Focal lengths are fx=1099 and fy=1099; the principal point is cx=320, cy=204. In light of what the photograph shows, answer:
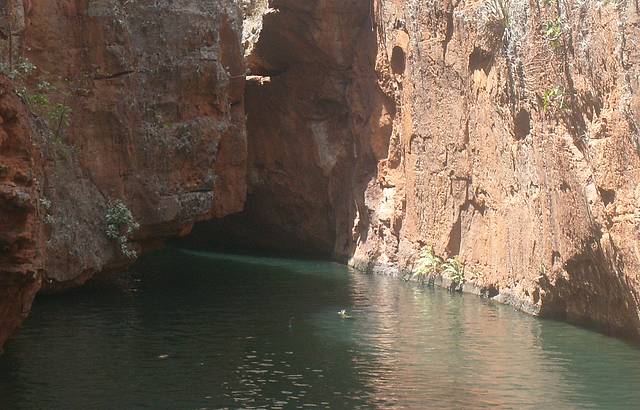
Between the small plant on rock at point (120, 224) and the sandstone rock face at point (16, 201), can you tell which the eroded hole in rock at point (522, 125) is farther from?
the sandstone rock face at point (16, 201)

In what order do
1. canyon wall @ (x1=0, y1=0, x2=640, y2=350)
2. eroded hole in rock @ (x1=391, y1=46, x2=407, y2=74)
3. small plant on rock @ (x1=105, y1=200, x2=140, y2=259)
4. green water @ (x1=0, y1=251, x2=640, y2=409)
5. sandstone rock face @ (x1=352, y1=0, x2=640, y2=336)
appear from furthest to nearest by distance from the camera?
eroded hole in rock @ (x1=391, y1=46, x2=407, y2=74), small plant on rock @ (x1=105, y1=200, x2=140, y2=259), sandstone rock face @ (x1=352, y1=0, x2=640, y2=336), canyon wall @ (x1=0, y1=0, x2=640, y2=350), green water @ (x1=0, y1=251, x2=640, y2=409)

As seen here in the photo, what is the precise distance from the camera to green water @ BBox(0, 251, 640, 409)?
14.1 m

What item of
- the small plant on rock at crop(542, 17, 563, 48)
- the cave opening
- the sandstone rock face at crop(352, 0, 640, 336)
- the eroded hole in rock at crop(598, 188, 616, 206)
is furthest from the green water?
the cave opening

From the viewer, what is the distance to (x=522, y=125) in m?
22.6

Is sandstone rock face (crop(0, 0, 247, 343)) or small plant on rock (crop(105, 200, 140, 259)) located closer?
sandstone rock face (crop(0, 0, 247, 343))

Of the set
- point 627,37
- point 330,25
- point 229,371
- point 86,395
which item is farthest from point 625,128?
point 330,25

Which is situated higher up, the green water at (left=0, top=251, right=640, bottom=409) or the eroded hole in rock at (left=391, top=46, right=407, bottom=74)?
the eroded hole in rock at (left=391, top=46, right=407, bottom=74)

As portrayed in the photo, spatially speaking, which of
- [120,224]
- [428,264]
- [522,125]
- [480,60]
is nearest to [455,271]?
[428,264]

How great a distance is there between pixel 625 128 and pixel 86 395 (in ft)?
29.1

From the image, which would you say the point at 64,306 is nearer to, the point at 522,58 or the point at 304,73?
the point at 522,58

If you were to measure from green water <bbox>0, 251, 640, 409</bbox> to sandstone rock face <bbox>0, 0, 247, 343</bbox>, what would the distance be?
4.91 ft

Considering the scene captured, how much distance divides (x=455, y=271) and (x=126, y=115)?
340 inches

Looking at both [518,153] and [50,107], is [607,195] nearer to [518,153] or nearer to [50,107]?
[518,153]

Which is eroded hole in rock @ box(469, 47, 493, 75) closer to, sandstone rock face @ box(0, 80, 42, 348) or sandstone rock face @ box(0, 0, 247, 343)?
sandstone rock face @ box(0, 0, 247, 343)
